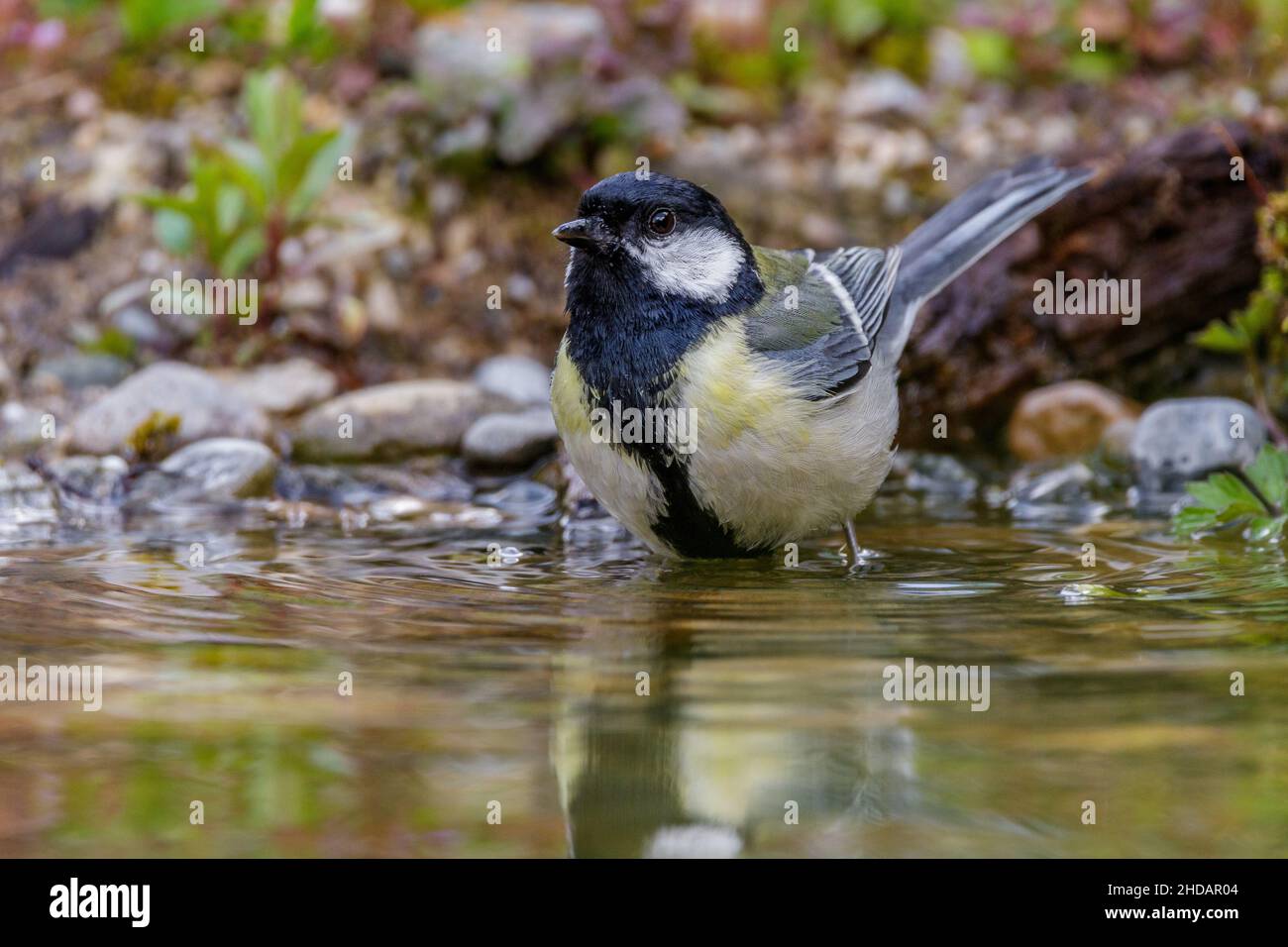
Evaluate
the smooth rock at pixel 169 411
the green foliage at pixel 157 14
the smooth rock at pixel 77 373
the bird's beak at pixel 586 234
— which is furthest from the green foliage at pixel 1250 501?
the green foliage at pixel 157 14

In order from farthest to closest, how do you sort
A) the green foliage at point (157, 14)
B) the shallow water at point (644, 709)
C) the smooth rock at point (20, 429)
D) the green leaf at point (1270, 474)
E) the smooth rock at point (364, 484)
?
the green foliage at point (157, 14) → the smooth rock at point (20, 429) → the smooth rock at point (364, 484) → the green leaf at point (1270, 474) → the shallow water at point (644, 709)

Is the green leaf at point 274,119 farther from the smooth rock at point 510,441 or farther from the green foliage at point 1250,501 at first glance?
the green foliage at point 1250,501

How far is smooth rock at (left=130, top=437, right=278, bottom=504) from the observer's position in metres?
5.10

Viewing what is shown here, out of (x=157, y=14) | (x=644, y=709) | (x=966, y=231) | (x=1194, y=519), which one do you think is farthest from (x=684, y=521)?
(x=157, y=14)

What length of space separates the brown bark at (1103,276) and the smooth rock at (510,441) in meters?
1.48

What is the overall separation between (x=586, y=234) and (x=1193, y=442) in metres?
2.56

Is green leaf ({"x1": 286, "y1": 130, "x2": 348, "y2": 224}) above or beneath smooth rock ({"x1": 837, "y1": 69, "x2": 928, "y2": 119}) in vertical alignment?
beneath

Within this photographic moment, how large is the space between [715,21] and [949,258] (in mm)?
3472

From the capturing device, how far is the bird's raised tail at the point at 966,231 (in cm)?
485

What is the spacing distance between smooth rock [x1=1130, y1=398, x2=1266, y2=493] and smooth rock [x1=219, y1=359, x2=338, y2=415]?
333 centimetres

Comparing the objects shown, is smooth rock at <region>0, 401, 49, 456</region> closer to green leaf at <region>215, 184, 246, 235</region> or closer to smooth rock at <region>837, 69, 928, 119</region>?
green leaf at <region>215, 184, 246, 235</region>

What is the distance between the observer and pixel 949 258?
16.0 ft

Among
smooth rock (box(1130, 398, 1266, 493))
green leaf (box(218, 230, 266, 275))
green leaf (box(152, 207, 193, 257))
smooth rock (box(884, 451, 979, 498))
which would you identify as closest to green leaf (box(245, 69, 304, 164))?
green leaf (box(218, 230, 266, 275))
